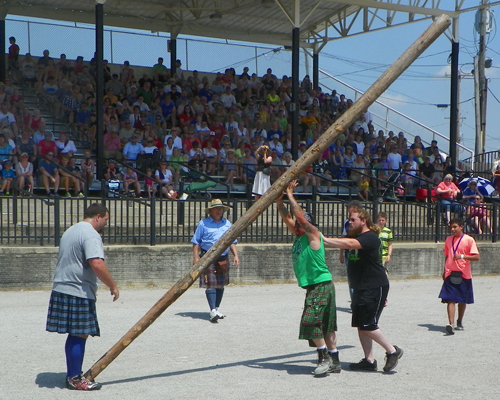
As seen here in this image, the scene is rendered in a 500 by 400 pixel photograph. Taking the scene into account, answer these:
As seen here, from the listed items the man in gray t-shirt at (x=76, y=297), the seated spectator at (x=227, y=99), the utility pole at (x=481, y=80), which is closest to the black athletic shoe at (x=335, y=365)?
the man in gray t-shirt at (x=76, y=297)

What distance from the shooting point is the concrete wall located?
1121cm

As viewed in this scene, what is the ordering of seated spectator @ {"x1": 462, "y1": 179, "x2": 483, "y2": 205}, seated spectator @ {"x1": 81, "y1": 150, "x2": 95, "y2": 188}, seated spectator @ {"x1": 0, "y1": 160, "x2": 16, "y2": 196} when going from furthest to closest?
1. seated spectator @ {"x1": 462, "y1": 179, "x2": 483, "y2": 205}
2. seated spectator @ {"x1": 81, "y1": 150, "x2": 95, "y2": 188}
3. seated spectator @ {"x1": 0, "y1": 160, "x2": 16, "y2": 196}

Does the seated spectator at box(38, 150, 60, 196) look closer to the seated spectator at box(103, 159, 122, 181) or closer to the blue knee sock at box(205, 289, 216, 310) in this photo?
the seated spectator at box(103, 159, 122, 181)

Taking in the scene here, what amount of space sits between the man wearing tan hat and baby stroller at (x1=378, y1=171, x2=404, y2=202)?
958 cm

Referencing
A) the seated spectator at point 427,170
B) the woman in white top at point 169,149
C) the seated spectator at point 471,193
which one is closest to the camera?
the woman in white top at point 169,149

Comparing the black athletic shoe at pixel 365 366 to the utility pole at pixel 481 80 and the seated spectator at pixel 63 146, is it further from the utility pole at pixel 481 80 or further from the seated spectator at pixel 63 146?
the utility pole at pixel 481 80

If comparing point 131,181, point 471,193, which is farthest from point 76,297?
point 471,193

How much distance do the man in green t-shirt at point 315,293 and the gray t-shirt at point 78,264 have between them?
5.62ft

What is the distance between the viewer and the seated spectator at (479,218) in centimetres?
1600

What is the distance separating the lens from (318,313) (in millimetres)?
6285

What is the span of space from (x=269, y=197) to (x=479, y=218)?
11.4m

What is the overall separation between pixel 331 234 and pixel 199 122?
21.4 feet

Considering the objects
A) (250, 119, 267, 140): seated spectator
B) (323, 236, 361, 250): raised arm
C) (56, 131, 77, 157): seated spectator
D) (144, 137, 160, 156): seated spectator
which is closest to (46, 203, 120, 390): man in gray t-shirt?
(323, 236, 361, 250): raised arm

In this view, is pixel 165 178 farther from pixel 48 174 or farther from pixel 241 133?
pixel 241 133
